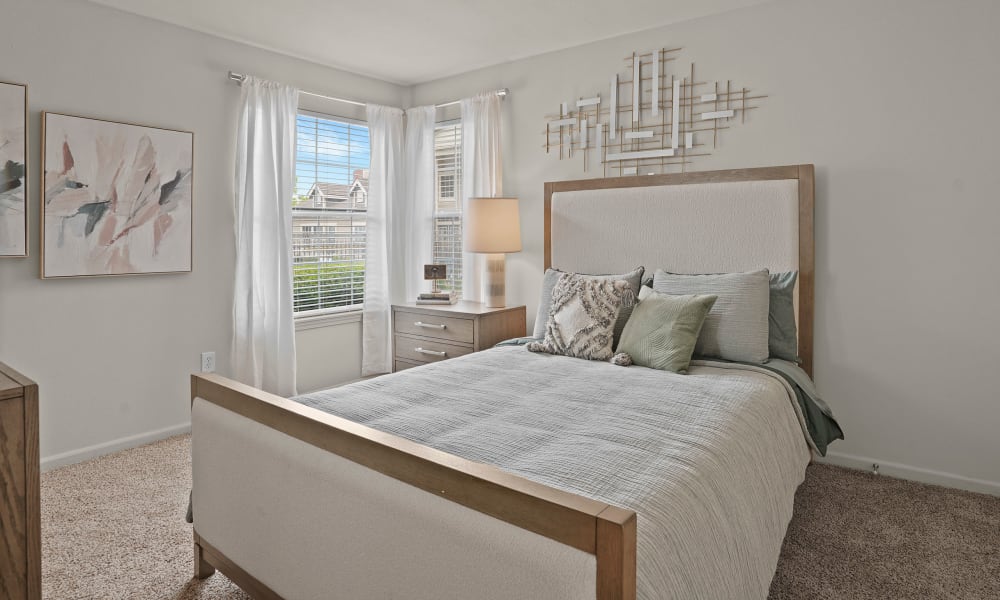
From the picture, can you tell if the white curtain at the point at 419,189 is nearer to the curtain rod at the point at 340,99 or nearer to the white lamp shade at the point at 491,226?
the curtain rod at the point at 340,99

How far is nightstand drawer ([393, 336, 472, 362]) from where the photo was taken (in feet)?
12.9

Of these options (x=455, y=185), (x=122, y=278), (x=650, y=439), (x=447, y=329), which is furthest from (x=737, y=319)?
(x=122, y=278)

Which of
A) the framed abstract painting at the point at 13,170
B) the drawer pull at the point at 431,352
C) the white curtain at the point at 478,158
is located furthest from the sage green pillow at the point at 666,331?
the framed abstract painting at the point at 13,170

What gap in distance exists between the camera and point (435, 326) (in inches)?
158

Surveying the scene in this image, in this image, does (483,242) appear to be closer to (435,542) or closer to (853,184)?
(853,184)

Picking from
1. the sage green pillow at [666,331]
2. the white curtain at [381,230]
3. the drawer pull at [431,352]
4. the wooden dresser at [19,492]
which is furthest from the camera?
the white curtain at [381,230]

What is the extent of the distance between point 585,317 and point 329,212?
7.54 feet

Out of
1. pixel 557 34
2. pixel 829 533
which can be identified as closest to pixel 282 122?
pixel 557 34

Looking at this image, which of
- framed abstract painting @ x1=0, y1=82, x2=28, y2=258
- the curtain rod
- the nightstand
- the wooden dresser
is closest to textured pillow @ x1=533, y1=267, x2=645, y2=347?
the nightstand

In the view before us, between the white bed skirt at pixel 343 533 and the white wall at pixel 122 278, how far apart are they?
5.12ft

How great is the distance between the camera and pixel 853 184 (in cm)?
300

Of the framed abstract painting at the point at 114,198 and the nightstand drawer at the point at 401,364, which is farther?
the nightstand drawer at the point at 401,364

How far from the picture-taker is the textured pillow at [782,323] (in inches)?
114

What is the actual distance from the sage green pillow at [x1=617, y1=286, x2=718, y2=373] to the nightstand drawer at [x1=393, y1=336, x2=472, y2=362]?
52.5 inches
